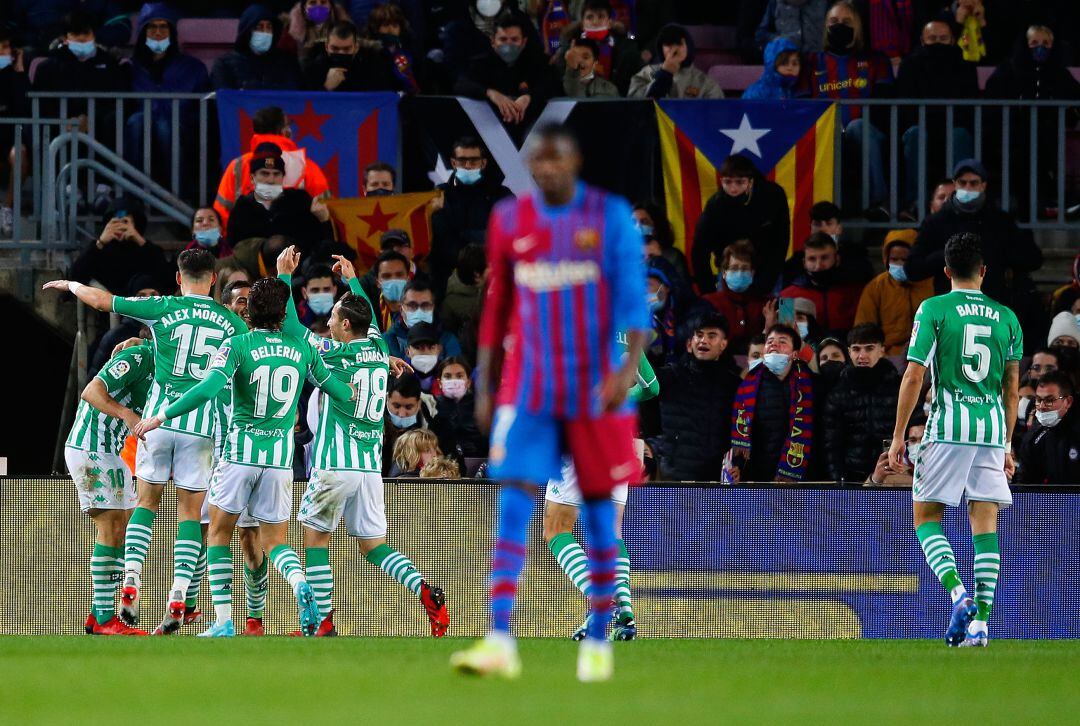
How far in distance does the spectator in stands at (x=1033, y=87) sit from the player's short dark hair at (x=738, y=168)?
102 inches

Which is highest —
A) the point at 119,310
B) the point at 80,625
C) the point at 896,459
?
the point at 119,310

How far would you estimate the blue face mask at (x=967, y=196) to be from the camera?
1512 centimetres

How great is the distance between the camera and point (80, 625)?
42.4ft

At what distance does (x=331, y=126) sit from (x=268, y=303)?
5.21 meters

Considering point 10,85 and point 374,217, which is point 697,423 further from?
point 10,85

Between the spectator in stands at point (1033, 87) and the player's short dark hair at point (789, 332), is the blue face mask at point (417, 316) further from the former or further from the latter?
the spectator in stands at point (1033, 87)

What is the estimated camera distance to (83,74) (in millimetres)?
16734

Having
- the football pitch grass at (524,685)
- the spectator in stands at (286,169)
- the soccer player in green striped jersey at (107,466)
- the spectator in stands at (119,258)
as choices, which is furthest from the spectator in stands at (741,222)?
the football pitch grass at (524,685)

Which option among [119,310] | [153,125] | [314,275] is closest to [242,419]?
[119,310]

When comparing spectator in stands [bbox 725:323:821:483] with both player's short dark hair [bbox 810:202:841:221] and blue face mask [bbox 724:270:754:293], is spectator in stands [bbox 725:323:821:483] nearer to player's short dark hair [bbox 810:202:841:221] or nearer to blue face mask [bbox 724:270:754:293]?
blue face mask [bbox 724:270:754:293]

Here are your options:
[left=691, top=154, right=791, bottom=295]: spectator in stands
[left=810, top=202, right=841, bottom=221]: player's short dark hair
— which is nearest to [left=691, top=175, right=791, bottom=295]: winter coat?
[left=691, top=154, right=791, bottom=295]: spectator in stands

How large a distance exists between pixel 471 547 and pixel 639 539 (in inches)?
41.9

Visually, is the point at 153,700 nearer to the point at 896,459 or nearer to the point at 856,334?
the point at 896,459

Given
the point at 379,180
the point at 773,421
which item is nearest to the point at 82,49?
the point at 379,180
